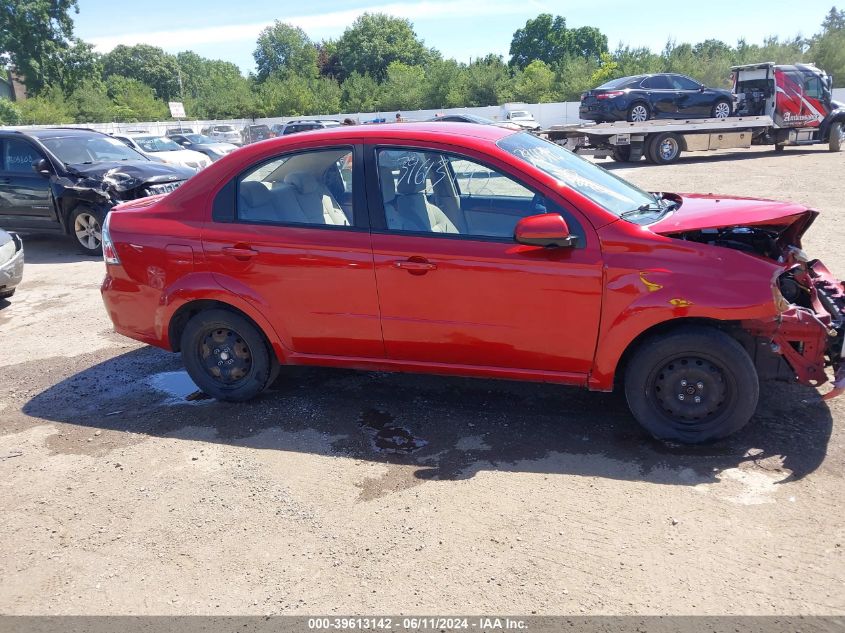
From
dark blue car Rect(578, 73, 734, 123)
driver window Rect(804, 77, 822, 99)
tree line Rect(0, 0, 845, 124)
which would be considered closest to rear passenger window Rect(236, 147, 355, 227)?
dark blue car Rect(578, 73, 734, 123)

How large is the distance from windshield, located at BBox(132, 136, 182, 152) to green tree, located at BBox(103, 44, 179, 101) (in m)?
81.5

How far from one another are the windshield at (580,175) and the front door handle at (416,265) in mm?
858

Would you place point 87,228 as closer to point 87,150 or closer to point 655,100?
point 87,150

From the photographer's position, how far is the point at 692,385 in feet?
12.7

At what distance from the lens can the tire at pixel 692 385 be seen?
12.4 feet

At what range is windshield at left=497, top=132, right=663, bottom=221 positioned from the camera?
4129 millimetres

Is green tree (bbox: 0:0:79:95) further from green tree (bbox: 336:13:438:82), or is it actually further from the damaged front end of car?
the damaged front end of car

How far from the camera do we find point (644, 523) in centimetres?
330

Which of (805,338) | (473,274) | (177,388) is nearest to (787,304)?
(805,338)

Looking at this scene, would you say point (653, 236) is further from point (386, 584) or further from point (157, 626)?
point (157, 626)

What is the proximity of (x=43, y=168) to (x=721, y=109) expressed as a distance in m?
19.0

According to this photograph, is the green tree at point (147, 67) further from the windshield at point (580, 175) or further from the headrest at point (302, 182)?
the windshield at point (580, 175)

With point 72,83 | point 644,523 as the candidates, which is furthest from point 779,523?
point 72,83

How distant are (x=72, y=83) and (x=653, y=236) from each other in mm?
68094
